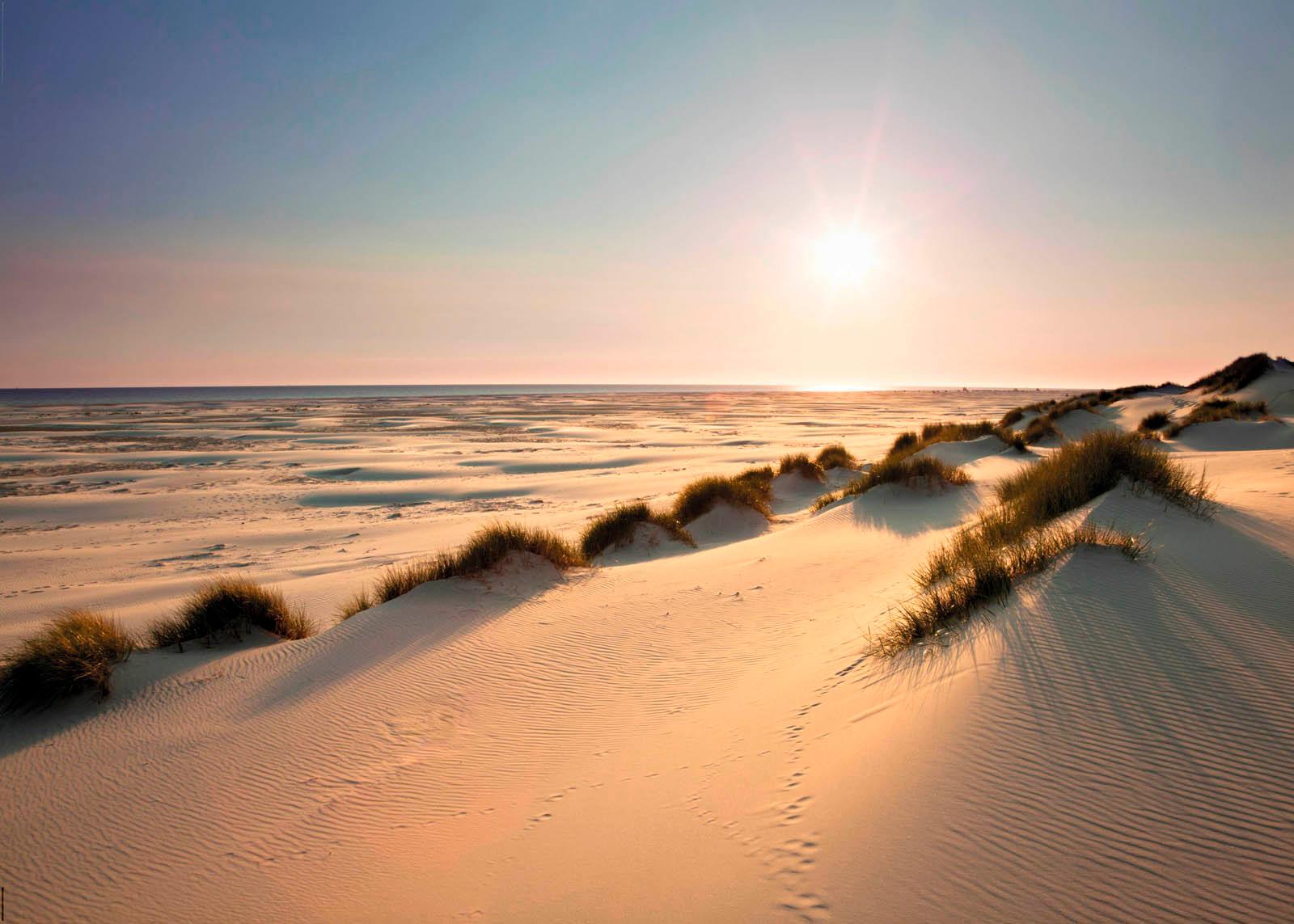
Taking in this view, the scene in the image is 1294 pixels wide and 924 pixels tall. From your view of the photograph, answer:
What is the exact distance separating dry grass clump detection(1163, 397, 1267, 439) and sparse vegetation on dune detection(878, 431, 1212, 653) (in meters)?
11.1

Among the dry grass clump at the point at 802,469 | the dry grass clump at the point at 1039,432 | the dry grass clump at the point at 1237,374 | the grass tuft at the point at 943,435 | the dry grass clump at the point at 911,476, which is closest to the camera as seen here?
the dry grass clump at the point at 911,476

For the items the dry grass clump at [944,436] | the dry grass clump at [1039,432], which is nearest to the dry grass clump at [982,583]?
the dry grass clump at [944,436]

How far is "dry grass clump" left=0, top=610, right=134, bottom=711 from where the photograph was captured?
193 inches

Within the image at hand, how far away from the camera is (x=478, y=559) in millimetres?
7738

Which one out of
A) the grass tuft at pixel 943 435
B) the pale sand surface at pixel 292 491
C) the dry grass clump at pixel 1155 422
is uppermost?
the dry grass clump at pixel 1155 422

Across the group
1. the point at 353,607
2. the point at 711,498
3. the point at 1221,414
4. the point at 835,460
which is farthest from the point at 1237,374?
the point at 353,607

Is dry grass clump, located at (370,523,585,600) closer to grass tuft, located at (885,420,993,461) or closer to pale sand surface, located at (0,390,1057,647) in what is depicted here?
pale sand surface, located at (0,390,1057,647)

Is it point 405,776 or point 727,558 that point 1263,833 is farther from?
point 727,558

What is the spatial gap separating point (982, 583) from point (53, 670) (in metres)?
7.55

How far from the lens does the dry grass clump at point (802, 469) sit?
15648 mm

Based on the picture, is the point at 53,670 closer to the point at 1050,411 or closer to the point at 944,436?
the point at 944,436

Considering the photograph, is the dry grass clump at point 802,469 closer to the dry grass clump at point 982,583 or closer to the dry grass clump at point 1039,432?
the dry grass clump at point 1039,432

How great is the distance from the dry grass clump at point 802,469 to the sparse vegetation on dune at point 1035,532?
7.11 m

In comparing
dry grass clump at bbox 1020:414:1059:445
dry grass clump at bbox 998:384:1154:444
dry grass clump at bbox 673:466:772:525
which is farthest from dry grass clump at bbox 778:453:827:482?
dry grass clump at bbox 1020:414:1059:445
